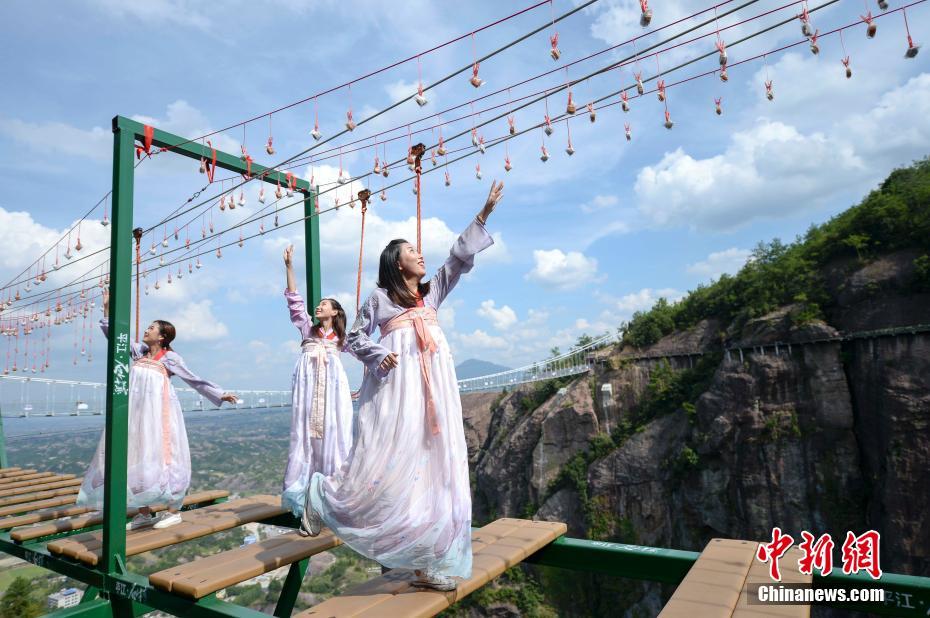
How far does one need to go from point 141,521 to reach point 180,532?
721 millimetres

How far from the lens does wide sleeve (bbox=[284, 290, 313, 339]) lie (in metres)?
4.32

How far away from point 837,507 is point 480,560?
2111cm

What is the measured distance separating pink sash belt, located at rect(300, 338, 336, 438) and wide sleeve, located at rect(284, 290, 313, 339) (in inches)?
3.4

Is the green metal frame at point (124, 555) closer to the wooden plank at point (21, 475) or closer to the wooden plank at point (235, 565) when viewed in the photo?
the wooden plank at point (235, 565)

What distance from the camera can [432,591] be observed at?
2.28 metres

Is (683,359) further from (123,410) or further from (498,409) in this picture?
(123,410)

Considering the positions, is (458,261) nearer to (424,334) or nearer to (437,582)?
(424,334)

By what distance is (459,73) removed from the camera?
3562 millimetres

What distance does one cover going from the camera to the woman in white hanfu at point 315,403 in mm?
3969

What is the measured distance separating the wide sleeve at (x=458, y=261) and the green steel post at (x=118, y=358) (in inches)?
72.5

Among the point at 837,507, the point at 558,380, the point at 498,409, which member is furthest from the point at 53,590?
the point at 837,507

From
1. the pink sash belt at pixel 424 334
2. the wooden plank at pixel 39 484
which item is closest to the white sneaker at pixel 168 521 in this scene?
the pink sash belt at pixel 424 334

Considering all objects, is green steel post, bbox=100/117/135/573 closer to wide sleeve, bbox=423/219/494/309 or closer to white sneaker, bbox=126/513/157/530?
white sneaker, bbox=126/513/157/530

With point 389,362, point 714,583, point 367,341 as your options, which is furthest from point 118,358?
point 714,583
